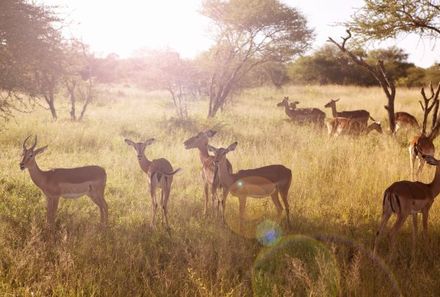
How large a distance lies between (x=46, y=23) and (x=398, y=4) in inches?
308

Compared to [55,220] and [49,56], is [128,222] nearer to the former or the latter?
[55,220]

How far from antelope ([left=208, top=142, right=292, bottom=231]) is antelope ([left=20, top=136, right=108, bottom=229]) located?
69.3 inches

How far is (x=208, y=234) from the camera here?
5.26 meters

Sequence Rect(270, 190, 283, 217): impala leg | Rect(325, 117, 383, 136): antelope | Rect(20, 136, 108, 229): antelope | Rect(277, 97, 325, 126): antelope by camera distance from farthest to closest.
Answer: Rect(277, 97, 325, 126): antelope
Rect(325, 117, 383, 136): antelope
Rect(270, 190, 283, 217): impala leg
Rect(20, 136, 108, 229): antelope

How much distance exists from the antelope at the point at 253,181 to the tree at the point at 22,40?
12.8 feet

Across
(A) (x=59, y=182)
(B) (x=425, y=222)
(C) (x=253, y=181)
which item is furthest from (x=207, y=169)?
(B) (x=425, y=222)

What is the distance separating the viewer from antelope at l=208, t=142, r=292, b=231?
5793 mm

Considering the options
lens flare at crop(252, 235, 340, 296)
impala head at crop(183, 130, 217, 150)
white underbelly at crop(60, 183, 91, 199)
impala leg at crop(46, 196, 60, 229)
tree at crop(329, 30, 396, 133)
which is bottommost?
lens flare at crop(252, 235, 340, 296)

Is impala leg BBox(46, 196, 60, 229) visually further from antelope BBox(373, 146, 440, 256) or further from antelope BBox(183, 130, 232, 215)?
antelope BBox(373, 146, 440, 256)

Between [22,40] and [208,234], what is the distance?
492 cm

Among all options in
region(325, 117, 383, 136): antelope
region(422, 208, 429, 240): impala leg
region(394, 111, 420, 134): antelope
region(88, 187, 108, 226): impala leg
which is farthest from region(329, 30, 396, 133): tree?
region(88, 187, 108, 226): impala leg

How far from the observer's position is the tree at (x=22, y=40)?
705cm

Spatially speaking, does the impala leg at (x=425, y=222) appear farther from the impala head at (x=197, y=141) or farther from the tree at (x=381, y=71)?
the tree at (x=381, y=71)

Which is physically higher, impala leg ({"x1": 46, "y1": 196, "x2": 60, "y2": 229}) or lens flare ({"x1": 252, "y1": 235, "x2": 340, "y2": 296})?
impala leg ({"x1": 46, "y1": 196, "x2": 60, "y2": 229})
